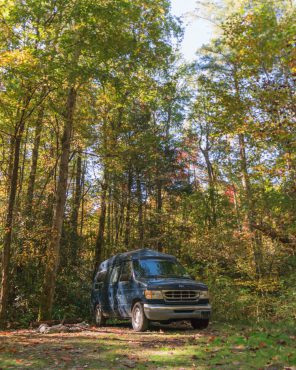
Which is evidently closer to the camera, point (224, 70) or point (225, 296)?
point (225, 296)

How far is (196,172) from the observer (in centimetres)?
3516

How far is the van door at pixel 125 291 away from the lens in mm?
11531

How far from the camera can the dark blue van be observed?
34.6ft

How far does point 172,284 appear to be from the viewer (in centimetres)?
1080

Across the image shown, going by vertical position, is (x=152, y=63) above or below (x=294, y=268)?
above

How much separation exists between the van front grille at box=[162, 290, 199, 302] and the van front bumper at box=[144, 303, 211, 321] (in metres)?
0.23

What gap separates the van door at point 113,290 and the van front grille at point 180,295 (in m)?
2.35

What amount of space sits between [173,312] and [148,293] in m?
0.84

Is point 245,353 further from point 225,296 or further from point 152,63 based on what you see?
point 152,63

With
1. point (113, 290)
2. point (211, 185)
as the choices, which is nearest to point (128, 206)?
point (211, 185)

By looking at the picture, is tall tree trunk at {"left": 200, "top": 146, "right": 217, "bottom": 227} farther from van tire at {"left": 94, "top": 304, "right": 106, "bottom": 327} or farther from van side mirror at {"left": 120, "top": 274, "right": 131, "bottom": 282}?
van side mirror at {"left": 120, "top": 274, "right": 131, "bottom": 282}

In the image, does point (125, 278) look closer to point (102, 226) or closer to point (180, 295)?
point (180, 295)

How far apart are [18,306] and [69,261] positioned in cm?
365

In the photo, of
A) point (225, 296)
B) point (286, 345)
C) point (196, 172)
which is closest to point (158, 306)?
point (286, 345)
